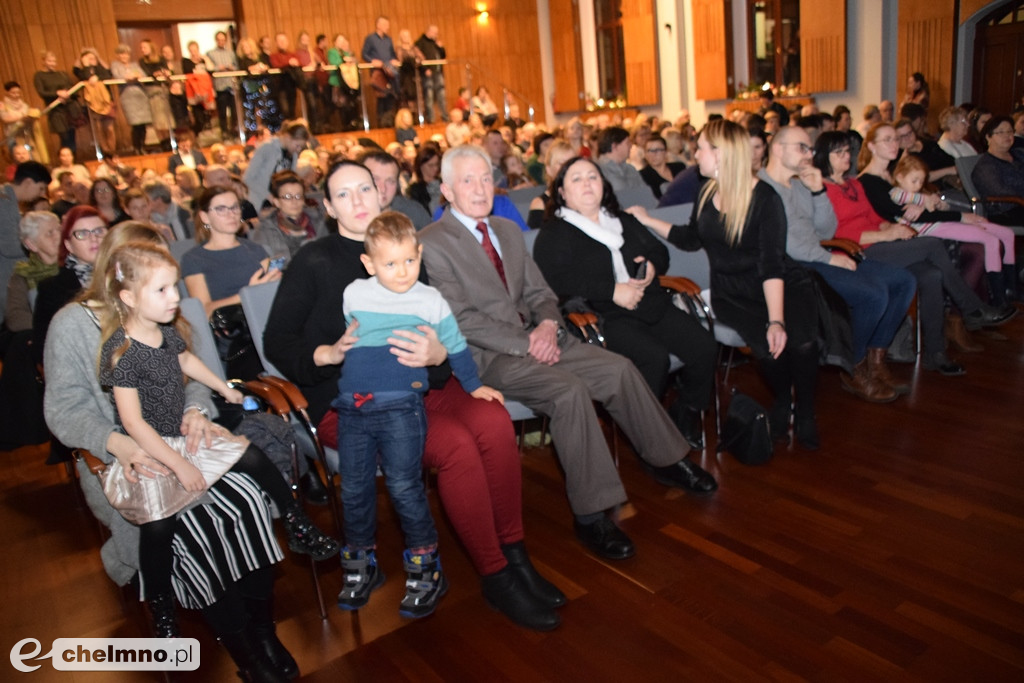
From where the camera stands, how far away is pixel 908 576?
7.88ft

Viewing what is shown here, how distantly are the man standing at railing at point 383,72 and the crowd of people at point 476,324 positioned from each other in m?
8.23

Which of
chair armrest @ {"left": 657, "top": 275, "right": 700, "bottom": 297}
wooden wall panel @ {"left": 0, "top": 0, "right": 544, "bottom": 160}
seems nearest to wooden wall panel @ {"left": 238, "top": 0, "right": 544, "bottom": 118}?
wooden wall panel @ {"left": 0, "top": 0, "right": 544, "bottom": 160}

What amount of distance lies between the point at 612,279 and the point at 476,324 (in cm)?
71

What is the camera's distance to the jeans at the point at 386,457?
7.73 ft

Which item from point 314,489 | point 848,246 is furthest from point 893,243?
point 314,489

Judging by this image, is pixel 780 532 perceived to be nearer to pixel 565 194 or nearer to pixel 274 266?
pixel 565 194

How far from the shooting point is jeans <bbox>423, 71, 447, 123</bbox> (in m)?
13.3

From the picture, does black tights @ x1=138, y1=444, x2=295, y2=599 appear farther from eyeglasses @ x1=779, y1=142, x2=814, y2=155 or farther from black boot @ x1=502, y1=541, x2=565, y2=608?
eyeglasses @ x1=779, y1=142, x2=814, y2=155

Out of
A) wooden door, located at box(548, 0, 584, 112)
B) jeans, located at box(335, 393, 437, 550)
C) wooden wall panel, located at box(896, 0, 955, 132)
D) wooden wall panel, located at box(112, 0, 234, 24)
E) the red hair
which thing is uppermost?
wooden wall panel, located at box(112, 0, 234, 24)

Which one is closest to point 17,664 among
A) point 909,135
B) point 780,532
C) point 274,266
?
point 274,266

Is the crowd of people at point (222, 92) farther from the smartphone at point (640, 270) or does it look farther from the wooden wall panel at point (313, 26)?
the smartphone at point (640, 270)

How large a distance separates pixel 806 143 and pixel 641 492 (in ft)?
5.80

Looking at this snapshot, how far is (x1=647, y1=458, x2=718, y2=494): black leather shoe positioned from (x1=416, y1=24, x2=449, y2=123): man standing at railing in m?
11.1

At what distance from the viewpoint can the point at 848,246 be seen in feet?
12.9
